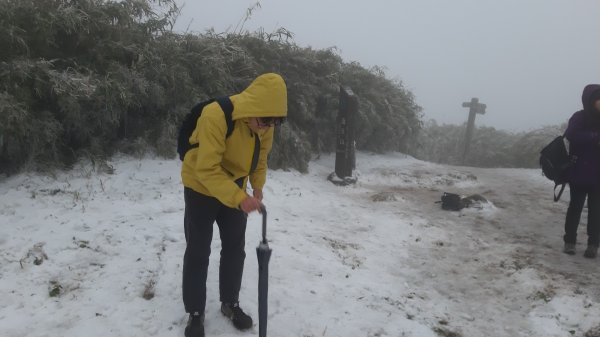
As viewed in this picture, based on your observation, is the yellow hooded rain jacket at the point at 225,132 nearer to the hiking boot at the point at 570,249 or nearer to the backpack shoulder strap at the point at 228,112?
the backpack shoulder strap at the point at 228,112

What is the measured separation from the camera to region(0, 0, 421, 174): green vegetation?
5.98 metres

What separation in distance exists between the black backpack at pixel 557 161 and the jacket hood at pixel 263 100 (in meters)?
3.97

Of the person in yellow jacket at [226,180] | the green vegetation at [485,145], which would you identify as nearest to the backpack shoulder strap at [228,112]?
the person in yellow jacket at [226,180]

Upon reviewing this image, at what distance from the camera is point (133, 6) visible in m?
7.55

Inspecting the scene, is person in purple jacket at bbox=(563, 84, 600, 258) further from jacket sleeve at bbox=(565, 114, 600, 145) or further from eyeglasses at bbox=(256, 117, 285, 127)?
eyeglasses at bbox=(256, 117, 285, 127)

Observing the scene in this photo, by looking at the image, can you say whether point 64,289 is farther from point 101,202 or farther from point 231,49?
point 231,49

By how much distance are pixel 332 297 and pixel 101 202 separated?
334cm

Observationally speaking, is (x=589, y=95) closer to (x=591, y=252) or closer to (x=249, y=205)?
(x=591, y=252)

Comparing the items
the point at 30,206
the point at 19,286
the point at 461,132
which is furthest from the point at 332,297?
the point at 461,132

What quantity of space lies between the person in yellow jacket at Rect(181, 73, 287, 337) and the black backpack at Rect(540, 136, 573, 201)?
3924 mm

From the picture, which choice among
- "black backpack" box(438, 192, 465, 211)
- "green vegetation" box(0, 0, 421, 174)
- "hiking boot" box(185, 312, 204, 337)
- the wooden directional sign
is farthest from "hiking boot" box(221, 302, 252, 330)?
the wooden directional sign

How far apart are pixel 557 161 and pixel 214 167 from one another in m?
4.54

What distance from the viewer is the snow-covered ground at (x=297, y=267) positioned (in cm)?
379

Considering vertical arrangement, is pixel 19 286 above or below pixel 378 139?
below
